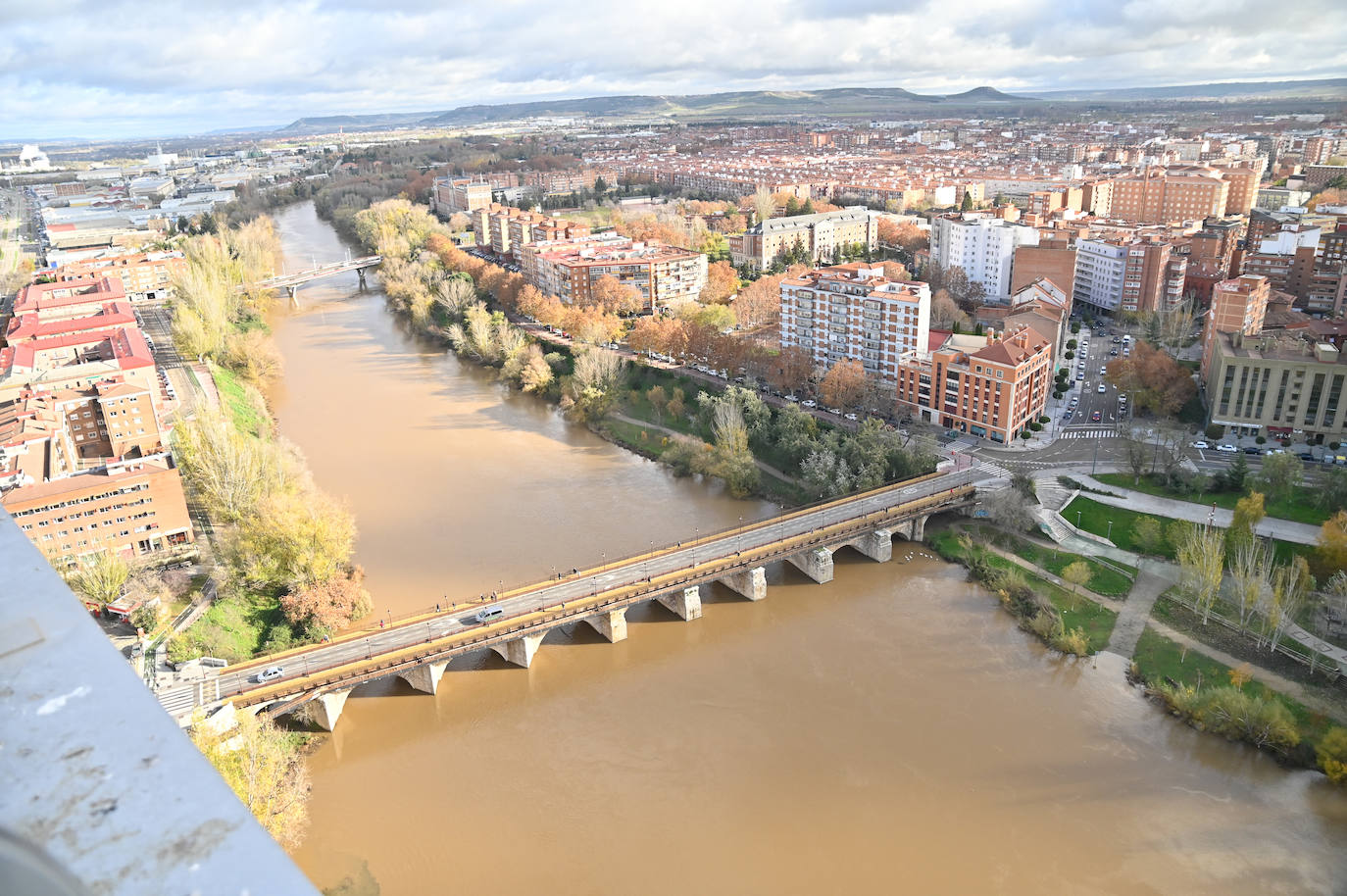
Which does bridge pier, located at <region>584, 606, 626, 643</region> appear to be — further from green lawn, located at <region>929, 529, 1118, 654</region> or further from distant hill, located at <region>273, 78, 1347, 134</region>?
distant hill, located at <region>273, 78, 1347, 134</region>

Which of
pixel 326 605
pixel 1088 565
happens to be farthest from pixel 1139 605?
pixel 326 605

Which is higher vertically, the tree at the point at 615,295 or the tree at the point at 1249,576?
the tree at the point at 615,295

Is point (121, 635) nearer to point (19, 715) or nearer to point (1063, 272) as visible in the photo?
point (19, 715)

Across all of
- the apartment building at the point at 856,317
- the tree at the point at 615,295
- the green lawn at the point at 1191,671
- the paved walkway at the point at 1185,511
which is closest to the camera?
the green lawn at the point at 1191,671

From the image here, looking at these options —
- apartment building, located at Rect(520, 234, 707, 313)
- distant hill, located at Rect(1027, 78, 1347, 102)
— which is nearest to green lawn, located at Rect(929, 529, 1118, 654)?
apartment building, located at Rect(520, 234, 707, 313)

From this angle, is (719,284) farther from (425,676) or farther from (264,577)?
(425,676)

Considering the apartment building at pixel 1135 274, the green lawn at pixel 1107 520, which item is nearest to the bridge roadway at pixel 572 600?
the green lawn at pixel 1107 520

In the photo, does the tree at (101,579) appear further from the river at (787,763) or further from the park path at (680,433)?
the park path at (680,433)

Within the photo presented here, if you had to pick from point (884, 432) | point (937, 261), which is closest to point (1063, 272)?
point (937, 261)
